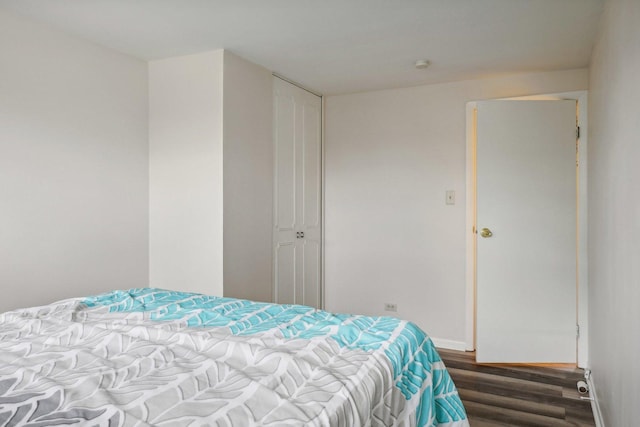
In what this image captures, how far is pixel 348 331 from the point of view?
1.59 meters

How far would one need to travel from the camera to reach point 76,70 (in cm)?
266

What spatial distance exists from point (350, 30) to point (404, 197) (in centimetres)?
169

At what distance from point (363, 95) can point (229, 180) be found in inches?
68.1

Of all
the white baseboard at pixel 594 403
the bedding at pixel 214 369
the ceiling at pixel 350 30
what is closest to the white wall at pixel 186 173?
the ceiling at pixel 350 30

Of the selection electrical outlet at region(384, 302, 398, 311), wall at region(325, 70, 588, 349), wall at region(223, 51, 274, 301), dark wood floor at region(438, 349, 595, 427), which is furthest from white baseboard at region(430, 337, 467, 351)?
wall at region(223, 51, 274, 301)

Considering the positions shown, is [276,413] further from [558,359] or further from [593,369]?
[558,359]

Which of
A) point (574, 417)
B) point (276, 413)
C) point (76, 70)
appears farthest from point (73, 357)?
point (574, 417)

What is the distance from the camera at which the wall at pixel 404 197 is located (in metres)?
3.62

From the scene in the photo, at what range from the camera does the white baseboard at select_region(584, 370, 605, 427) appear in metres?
2.29

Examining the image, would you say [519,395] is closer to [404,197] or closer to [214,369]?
[404,197]

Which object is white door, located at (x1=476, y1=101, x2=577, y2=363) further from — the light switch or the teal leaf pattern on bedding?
the teal leaf pattern on bedding

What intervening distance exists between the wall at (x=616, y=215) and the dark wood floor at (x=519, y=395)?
20 cm

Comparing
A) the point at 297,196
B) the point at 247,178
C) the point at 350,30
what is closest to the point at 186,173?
the point at 247,178

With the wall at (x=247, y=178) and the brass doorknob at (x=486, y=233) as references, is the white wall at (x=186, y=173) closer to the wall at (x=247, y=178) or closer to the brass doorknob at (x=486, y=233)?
the wall at (x=247, y=178)
